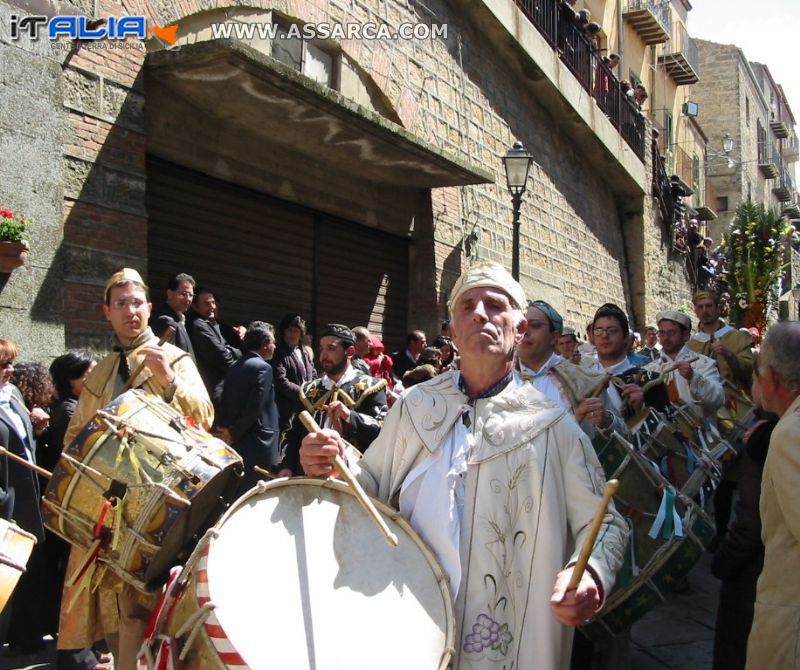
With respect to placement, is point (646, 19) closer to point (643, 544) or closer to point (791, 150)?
point (643, 544)

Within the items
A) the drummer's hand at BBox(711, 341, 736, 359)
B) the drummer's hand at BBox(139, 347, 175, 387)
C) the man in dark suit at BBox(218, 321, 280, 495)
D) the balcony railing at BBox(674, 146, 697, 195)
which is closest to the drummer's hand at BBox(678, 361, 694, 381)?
the drummer's hand at BBox(711, 341, 736, 359)

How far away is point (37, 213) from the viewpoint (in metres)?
6.28

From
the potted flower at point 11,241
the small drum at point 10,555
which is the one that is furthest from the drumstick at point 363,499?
the potted flower at point 11,241

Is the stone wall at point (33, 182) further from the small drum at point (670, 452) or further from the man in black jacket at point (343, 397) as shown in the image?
the small drum at point (670, 452)

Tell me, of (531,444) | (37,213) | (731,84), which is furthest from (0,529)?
(731,84)

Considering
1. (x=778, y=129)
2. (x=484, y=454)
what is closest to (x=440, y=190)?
(x=484, y=454)

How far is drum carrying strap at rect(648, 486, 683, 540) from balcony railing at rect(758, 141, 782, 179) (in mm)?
49117

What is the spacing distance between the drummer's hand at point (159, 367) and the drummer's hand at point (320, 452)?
1.40 m

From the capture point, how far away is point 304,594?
221 cm

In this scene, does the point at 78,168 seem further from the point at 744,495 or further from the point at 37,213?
the point at 744,495

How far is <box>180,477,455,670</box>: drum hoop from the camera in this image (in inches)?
85.2

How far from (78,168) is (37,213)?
557 millimetres

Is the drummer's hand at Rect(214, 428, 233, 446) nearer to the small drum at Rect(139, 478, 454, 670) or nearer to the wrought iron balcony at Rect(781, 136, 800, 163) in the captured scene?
the small drum at Rect(139, 478, 454, 670)

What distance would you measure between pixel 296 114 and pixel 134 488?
5.70 m
